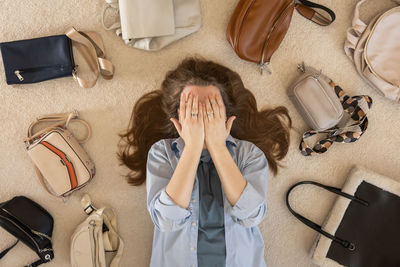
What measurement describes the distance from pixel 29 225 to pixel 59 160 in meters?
0.41

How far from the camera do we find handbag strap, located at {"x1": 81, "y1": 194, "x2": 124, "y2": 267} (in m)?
1.84

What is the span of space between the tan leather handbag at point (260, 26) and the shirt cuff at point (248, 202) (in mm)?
813

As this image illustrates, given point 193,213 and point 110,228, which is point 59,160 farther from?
point 193,213

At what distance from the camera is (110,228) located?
1.87m

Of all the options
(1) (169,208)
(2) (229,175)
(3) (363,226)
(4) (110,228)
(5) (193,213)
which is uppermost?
(2) (229,175)

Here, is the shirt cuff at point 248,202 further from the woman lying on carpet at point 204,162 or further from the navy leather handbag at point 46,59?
the navy leather handbag at point 46,59

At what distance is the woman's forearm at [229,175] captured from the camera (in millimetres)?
1406

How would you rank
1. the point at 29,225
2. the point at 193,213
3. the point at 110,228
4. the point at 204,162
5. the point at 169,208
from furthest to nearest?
the point at 110,228
the point at 29,225
the point at 204,162
the point at 193,213
the point at 169,208

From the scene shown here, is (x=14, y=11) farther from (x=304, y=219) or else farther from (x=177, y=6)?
(x=304, y=219)

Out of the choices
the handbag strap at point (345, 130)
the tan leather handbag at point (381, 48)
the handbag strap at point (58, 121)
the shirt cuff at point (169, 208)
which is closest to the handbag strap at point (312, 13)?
the tan leather handbag at point (381, 48)

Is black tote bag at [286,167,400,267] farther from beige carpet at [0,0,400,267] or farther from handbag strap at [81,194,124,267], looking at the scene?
handbag strap at [81,194,124,267]

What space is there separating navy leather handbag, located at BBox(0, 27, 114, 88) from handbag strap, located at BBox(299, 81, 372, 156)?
128 centimetres

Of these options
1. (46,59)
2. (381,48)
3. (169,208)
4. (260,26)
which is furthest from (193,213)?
(381,48)

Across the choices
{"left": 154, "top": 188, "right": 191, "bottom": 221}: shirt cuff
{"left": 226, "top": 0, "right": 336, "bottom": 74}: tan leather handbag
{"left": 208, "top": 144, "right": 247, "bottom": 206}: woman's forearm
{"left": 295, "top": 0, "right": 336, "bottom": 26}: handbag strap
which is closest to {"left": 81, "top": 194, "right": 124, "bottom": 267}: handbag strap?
{"left": 154, "top": 188, "right": 191, "bottom": 221}: shirt cuff
